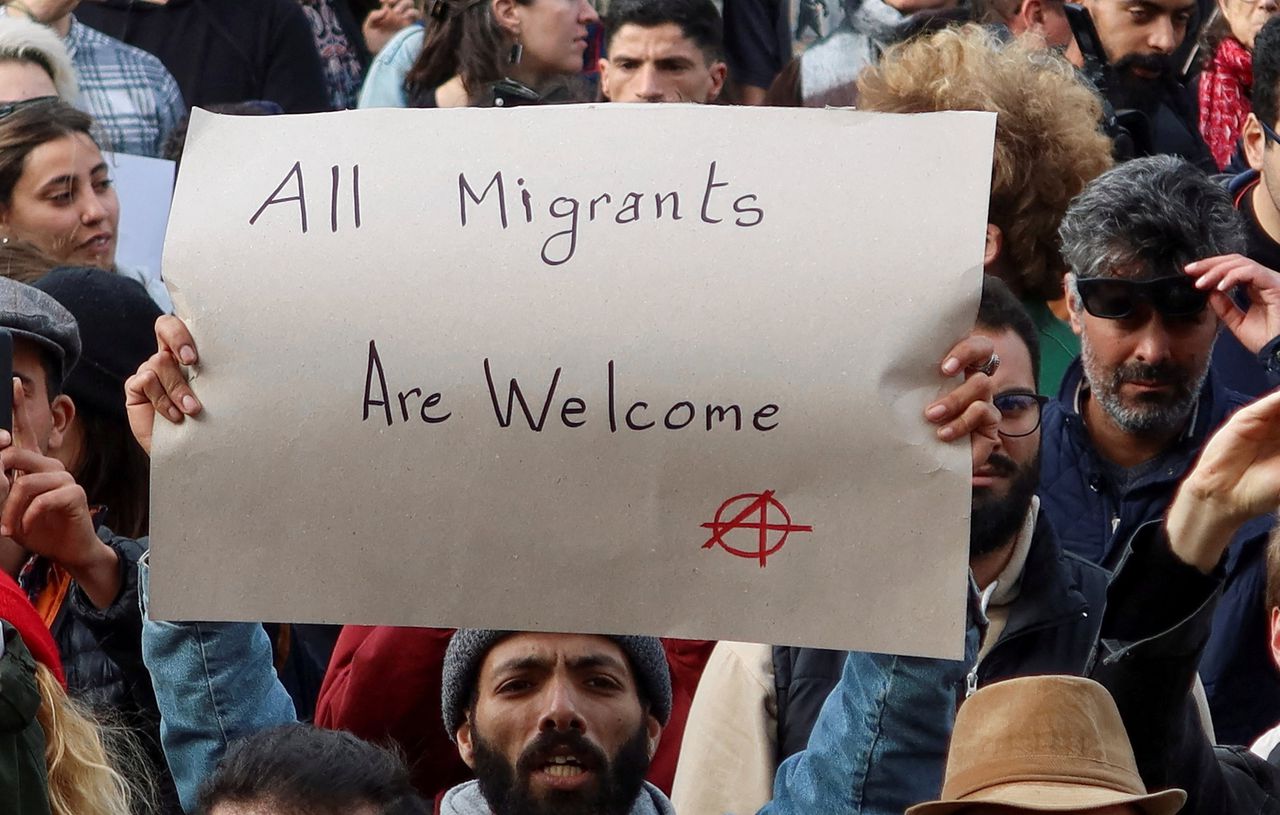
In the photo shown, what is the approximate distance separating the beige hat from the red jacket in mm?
984

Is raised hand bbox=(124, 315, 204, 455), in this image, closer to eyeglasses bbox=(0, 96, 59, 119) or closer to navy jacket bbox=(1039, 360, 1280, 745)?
navy jacket bbox=(1039, 360, 1280, 745)

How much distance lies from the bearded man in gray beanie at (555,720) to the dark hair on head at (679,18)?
9.99 feet

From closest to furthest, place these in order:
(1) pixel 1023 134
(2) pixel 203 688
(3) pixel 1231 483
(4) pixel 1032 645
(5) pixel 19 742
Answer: (5) pixel 19 742, (3) pixel 1231 483, (2) pixel 203 688, (4) pixel 1032 645, (1) pixel 1023 134

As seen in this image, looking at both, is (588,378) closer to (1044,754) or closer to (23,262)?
(1044,754)

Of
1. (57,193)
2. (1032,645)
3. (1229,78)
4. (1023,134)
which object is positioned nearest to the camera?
(1032,645)

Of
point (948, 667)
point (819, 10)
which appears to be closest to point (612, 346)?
point (948, 667)

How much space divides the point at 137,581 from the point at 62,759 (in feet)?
3.11

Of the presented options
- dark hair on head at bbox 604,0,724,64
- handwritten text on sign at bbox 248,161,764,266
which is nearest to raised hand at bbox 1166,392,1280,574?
handwritten text on sign at bbox 248,161,764,266

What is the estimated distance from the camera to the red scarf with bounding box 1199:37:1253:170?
20.1 feet

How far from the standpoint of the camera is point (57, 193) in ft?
17.9

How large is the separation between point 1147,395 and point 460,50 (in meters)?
2.91

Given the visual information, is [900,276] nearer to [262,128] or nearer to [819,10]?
[262,128]

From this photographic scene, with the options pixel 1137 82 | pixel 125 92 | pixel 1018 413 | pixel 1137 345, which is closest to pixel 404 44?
pixel 125 92

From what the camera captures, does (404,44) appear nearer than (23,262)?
No
